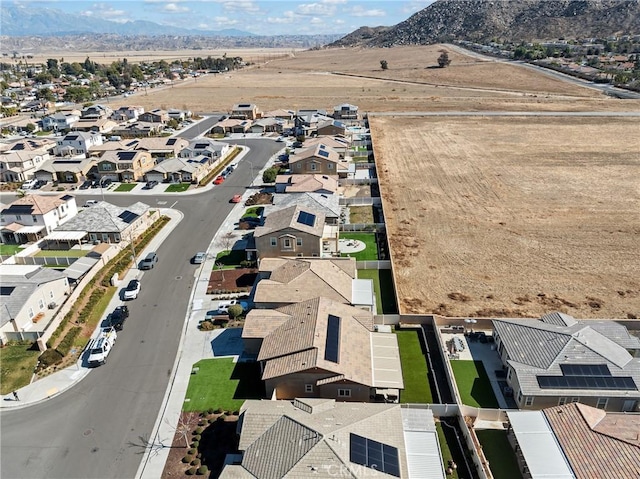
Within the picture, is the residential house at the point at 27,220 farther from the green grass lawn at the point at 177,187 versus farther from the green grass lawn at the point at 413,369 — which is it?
the green grass lawn at the point at 413,369

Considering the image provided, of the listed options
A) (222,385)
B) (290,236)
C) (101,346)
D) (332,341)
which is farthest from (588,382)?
(101,346)

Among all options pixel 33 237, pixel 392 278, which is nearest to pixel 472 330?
pixel 392 278

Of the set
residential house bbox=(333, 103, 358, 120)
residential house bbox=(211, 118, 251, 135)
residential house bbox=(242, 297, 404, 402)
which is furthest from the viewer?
residential house bbox=(333, 103, 358, 120)

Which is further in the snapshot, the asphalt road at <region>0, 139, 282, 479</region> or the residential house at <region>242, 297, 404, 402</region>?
the residential house at <region>242, 297, 404, 402</region>

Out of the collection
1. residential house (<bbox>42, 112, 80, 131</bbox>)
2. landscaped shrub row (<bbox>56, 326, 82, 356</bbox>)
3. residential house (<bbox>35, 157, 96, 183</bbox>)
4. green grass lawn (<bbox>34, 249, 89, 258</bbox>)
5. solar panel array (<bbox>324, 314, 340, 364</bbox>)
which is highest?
residential house (<bbox>42, 112, 80, 131</bbox>)

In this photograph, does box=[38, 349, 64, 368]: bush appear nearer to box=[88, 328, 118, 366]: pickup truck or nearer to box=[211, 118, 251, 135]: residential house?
box=[88, 328, 118, 366]: pickup truck

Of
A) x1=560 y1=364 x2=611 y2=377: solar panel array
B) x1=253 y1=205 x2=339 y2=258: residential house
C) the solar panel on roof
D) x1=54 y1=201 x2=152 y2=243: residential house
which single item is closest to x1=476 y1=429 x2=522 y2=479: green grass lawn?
x1=560 y1=364 x2=611 y2=377: solar panel array
